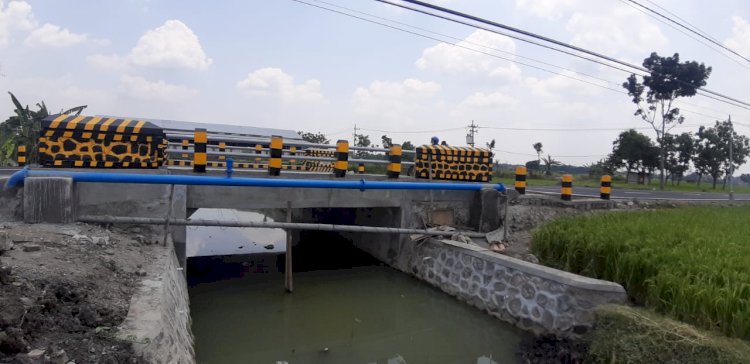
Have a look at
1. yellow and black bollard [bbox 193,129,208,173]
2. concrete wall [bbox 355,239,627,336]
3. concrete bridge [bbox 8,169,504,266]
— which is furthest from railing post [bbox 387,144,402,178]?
yellow and black bollard [bbox 193,129,208,173]

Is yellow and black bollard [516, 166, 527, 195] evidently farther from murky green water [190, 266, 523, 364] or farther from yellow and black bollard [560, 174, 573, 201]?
murky green water [190, 266, 523, 364]

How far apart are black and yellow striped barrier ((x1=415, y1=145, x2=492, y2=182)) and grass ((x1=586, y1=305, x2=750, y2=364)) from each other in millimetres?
4668

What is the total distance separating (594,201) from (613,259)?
421cm

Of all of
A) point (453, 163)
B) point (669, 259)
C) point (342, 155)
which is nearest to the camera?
point (669, 259)

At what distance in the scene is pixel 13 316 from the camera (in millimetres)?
2350

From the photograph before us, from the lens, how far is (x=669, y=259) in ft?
16.9

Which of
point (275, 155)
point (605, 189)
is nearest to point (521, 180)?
point (605, 189)

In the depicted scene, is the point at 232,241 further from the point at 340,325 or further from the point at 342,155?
the point at 340,325

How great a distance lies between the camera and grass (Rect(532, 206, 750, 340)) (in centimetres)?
423

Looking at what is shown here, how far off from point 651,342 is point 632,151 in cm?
3206

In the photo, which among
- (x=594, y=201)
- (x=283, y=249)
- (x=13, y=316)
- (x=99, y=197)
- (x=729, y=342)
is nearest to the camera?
(x=13, y=316)

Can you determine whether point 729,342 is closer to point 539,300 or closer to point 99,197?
point 539,300

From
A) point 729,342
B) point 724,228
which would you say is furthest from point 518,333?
point 724,228

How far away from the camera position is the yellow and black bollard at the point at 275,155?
7412mm
